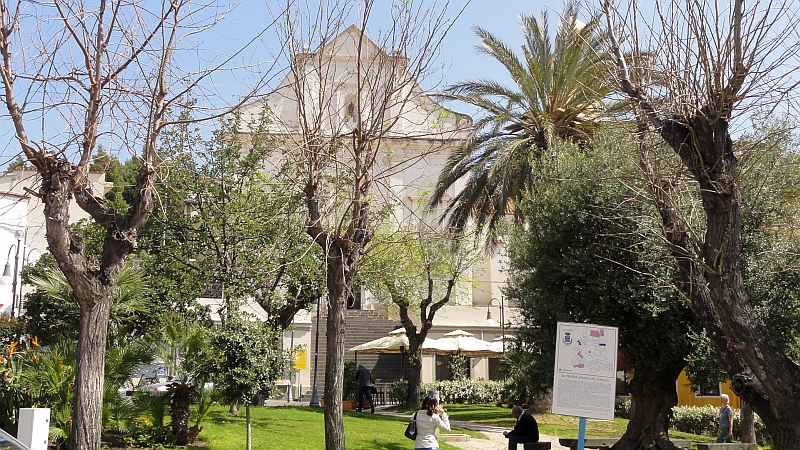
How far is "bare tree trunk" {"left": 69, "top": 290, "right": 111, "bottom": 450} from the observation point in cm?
927

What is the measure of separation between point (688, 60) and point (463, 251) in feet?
62.0

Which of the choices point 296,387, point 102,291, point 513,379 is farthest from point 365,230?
point 296,387

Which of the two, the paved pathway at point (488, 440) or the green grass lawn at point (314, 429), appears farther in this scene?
the paved pathway at point (488, 440)

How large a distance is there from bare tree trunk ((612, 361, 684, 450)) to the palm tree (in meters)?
6.40

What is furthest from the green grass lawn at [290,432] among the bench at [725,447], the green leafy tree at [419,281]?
the bench at [725,447]

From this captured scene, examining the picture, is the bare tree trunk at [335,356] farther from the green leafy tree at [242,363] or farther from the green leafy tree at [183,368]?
the green leafy tree at [183,368]

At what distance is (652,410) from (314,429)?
692 cm

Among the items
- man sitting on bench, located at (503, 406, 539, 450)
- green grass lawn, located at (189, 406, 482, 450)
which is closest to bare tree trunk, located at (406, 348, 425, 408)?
green grass lawn, located at (189, 406, 482, 450)

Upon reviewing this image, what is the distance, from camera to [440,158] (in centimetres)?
3089

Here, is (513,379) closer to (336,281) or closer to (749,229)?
(749,229)

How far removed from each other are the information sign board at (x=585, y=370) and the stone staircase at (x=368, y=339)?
27.0 meters

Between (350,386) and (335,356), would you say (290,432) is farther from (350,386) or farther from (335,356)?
(350,386)

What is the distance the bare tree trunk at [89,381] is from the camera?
927 centimetres

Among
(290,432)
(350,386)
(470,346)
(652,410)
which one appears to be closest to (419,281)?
(350,386)
